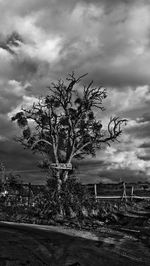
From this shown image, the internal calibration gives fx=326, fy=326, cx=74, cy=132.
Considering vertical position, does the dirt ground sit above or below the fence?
below

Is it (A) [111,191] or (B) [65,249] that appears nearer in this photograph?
(B) [65,249]

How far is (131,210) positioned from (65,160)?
5.45 m

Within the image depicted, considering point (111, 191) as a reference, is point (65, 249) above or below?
below

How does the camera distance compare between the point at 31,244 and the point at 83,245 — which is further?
the point at 83,245

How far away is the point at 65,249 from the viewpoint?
7.11m

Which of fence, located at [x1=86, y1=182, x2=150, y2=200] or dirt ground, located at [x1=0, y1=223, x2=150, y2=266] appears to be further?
fence, located at [x1=86, y1=182, x2=150, y2=200]

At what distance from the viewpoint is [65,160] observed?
22266 millimetres

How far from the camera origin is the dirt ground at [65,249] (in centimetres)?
615

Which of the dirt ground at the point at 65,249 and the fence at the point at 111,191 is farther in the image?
the fence at the point at 111,191

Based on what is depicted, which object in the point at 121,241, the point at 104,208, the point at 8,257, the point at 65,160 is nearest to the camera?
the point at 8,257

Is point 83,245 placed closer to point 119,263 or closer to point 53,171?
point 119,263

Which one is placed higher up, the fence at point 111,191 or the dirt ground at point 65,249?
the fence at point 111,191

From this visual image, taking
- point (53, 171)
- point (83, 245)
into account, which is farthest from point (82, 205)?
point (83, 245)

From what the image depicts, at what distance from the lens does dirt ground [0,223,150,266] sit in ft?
20.2
